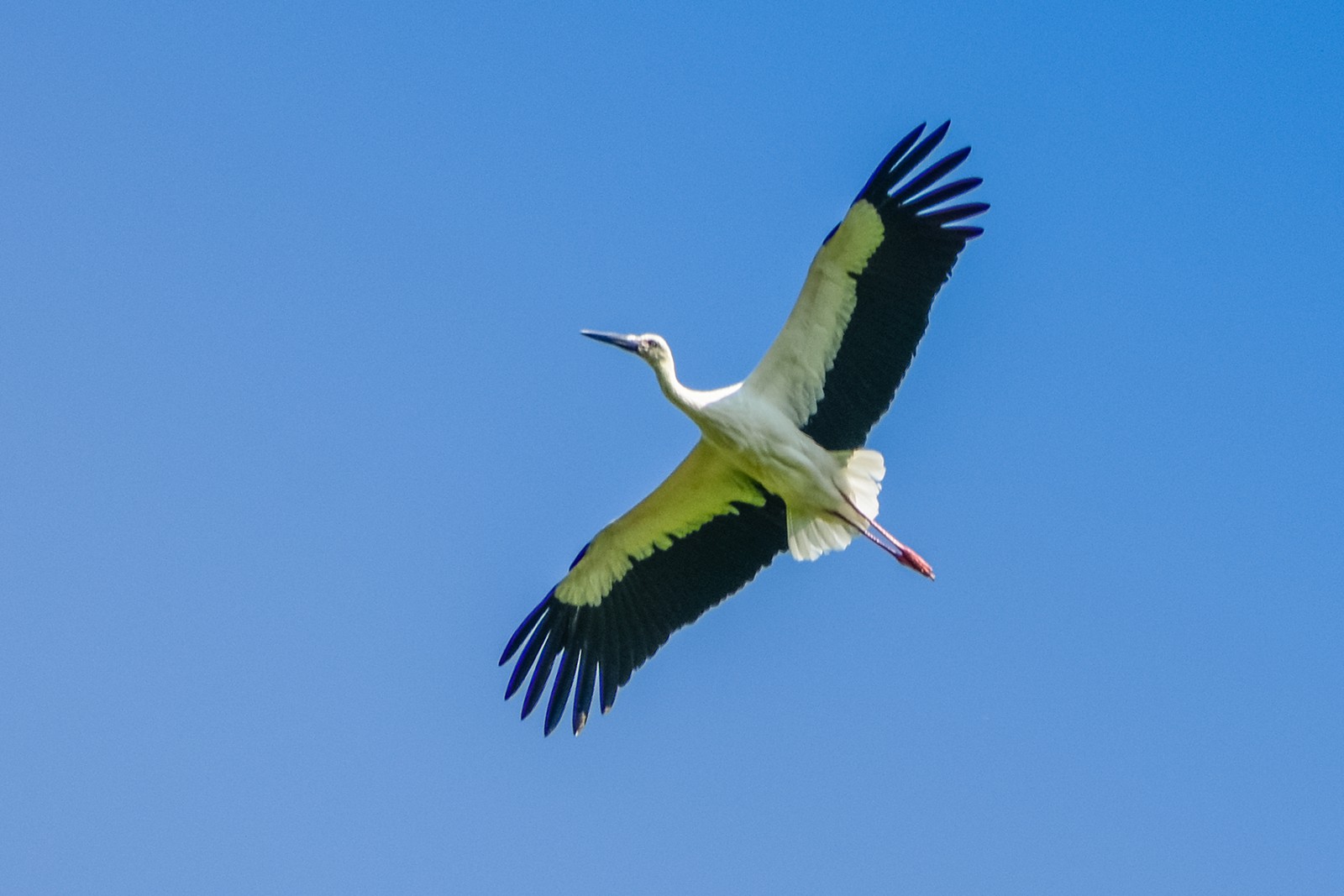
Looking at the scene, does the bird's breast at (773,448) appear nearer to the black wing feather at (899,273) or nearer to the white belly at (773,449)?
the white belly at (773,449)

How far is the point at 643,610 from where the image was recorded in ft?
40.9

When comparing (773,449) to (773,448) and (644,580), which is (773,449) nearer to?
(773,448)

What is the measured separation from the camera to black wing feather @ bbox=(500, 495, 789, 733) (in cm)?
1239

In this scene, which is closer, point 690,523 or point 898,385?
point 898,385

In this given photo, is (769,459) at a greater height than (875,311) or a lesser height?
lesser

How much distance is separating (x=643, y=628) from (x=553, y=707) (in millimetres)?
794

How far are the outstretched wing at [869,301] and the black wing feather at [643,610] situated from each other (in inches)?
35.3

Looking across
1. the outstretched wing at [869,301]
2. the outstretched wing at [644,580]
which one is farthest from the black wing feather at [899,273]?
→ the outstretched wing at [644,580]

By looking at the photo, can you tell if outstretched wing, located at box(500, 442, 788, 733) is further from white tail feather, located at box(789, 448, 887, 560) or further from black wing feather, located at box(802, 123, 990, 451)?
black wing feather, located at box(802, 123, 990, 451)

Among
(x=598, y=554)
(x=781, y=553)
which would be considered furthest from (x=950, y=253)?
(x=598, y=554)

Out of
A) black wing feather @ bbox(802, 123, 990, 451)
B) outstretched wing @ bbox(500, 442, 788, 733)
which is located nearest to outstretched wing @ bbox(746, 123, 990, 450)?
black wing feather @ bbox(802, 123, 990, 451)

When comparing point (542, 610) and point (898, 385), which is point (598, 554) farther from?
point (898, 385)

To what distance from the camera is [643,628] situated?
1241cm

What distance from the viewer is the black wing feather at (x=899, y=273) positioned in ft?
37.0
